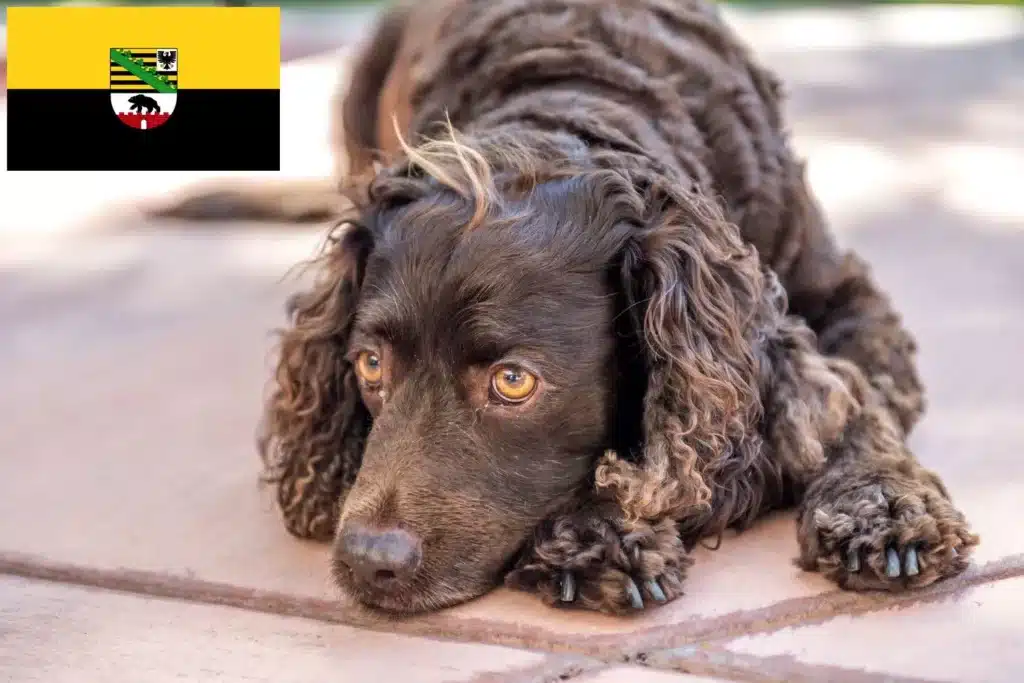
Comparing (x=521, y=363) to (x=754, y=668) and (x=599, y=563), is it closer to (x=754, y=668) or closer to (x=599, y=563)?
(x=599, y=563)

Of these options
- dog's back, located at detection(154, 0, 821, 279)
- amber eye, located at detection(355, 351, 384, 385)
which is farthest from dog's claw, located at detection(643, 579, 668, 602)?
dog's back, located at detection(154, 0, 821, 279)

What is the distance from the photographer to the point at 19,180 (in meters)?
5.29

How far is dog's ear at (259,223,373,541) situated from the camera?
2963 millimetres

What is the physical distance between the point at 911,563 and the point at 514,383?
34.2 inches

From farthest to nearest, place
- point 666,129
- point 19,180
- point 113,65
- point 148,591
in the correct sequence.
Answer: point 19,180
point 113,65
point 666,129
point 148,591

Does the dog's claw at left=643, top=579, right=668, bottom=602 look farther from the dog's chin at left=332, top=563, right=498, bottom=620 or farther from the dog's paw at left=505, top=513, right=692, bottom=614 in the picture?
the dog's chin at left=332, top=563, right=498, bottom=620

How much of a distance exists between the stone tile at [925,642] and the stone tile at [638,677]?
127 mm

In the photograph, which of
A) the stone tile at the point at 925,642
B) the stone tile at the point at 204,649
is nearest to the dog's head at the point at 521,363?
the stone tile at the point at 204,649

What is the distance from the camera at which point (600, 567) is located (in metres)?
2.58

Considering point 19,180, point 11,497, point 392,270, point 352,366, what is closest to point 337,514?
point 352,366

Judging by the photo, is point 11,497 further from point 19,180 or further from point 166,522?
point 19,180

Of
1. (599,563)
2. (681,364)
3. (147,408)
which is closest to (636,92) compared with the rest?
(681,364)

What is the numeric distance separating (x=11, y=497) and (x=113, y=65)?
1252mm

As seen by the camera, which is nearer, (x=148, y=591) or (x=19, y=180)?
(x=148, y=591)
